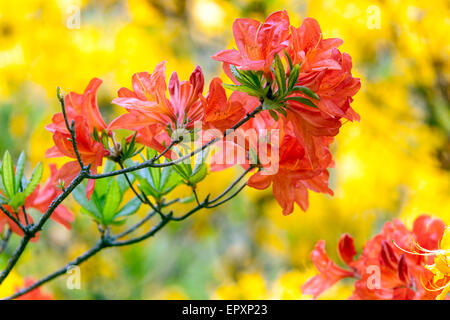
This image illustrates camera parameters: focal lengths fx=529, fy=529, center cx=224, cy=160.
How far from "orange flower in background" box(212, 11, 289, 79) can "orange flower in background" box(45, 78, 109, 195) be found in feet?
0.42

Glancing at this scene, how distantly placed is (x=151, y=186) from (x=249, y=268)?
4.29 ft

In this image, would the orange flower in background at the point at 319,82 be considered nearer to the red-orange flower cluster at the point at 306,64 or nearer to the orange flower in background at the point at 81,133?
the red-orange flower cluster at the point at 306,64

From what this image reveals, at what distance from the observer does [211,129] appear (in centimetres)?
41

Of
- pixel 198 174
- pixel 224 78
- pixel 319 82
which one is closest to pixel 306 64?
pixel 319 82

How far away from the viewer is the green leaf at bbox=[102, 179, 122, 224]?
0.52 m

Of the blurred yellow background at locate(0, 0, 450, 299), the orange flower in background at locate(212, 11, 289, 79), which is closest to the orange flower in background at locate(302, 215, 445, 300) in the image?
the orange flower in background at locate(212, 11, 289, 79)

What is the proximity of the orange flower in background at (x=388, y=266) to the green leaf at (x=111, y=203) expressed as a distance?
205 millimetres

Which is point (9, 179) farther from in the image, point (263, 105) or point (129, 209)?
point (263, 105)

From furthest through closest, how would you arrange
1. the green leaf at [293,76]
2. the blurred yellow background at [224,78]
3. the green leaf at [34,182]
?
the blurred yellow background at [224,78], the green leaf at [34,182], the green leaf at [293,76]

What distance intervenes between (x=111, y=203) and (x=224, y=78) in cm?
89

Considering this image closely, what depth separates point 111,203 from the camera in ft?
1.71

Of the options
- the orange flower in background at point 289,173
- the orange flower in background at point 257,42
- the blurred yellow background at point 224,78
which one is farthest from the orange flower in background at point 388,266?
the blurred yellow background at point 224,78

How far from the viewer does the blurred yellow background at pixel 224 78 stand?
3.70ft

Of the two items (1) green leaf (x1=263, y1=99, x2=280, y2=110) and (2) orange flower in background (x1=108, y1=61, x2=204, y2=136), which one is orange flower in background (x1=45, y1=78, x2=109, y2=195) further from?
(1) green leaf (x1=263, y1=99, x2=280, y2=110)
